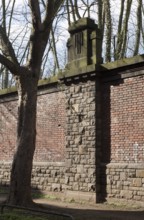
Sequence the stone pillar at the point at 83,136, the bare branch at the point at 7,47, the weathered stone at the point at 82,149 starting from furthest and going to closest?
1. the weathered stone at the point at 82,149
2. the stone pillar at the point at 83,136
3. the bare branch at the point at 7,47

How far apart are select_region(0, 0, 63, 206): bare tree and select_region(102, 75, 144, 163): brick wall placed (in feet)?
8.54

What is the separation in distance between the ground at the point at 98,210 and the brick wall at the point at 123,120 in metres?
1.34

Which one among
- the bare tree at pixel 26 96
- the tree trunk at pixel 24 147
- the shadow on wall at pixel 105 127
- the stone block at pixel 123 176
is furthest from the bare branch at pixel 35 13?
the stone block at pixel 123 176

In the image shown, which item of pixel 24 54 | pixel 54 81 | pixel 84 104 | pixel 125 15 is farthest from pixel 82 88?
pixel 125 15

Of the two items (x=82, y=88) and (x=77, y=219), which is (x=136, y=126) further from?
(x=77, y=219)

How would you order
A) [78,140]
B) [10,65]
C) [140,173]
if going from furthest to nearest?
[78,140]
[140,173]
[10,65]

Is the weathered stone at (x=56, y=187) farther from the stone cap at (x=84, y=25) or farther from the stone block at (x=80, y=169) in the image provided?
the stone cap at (x=84, y=25)

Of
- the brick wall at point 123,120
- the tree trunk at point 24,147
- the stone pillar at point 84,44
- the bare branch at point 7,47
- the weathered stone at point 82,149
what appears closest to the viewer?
the tree trunk at point 24,147

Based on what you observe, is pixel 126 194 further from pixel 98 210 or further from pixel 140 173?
pixel 98 210

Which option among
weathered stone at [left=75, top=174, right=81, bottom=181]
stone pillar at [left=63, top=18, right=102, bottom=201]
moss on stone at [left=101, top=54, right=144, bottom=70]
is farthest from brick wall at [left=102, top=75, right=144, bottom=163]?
weathered stone at [left=75, top=174, right=81, bottom=181]

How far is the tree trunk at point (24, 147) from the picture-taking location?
1119 centimetres

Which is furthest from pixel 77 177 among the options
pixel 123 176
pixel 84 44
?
pixel 84 44

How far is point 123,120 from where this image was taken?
1277 cm

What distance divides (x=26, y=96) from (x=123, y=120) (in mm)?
3052
